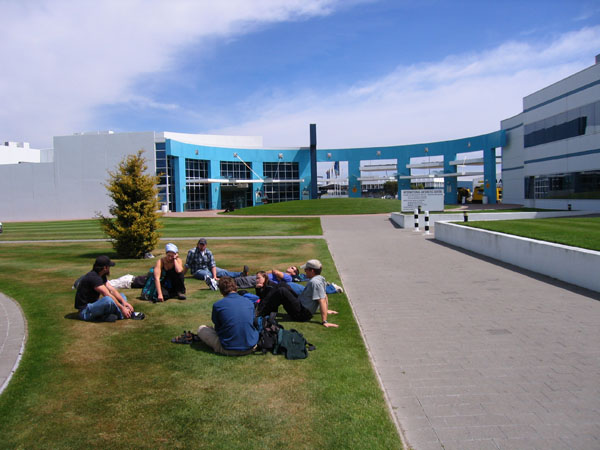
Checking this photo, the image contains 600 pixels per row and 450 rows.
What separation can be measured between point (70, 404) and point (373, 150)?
68.8 m

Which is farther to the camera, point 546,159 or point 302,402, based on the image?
point 546,159

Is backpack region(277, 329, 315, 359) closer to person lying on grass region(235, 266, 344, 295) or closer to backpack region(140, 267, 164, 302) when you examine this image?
person lying on grass region(235, 266, 344, 295)

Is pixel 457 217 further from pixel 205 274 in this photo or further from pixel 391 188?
pixel 391 188

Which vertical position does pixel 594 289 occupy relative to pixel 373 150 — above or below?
below

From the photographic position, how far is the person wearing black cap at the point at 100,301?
23.0 feet

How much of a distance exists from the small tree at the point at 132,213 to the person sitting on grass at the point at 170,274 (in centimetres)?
655

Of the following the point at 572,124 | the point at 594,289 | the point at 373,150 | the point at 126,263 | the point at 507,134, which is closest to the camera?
the point at 594,289

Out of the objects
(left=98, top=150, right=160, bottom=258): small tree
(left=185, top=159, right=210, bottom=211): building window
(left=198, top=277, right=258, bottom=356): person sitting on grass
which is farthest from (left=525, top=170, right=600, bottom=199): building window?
(left=185, top=159, right=210, bottom=211): building window

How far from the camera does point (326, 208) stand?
46281mm

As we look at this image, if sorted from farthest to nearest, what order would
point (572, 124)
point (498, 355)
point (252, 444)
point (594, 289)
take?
point (572, 124) < point (594, 289) < point (498, 355) < point (252, 444)

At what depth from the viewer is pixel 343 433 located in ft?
12.1

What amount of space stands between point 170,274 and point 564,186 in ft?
120

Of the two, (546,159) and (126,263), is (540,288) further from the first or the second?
(546,159)

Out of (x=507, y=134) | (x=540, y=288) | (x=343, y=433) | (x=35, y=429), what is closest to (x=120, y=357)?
(x=35, y=429)
